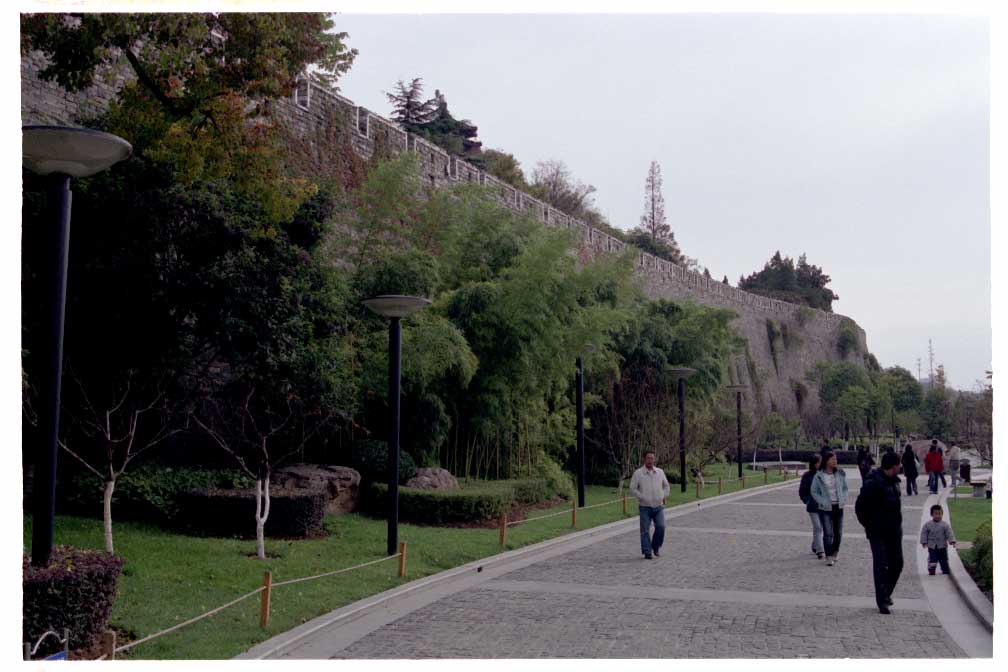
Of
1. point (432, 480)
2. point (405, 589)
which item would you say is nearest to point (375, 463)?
point (432, 480)

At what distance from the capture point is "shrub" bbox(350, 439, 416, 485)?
1334cm

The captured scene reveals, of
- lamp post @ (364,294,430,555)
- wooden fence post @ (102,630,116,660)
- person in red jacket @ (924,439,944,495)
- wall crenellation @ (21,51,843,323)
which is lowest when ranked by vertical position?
person in red jacket @ (924,439,944,495)

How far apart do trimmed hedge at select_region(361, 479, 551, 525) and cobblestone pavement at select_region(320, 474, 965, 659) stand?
8.11 ft

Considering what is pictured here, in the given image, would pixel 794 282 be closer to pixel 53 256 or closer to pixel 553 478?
pixel 553 478

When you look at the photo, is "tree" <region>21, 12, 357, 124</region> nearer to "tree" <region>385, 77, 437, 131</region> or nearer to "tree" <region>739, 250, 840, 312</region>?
"tree" <region>385, 77, 437, 131</region>

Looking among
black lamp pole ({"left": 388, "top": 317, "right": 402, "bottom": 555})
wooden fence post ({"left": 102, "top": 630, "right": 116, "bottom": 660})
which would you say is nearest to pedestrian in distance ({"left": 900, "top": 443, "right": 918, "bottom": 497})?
black lamp pole ({"left": 388, "top": 317, "right": 402, "bottom": 555})

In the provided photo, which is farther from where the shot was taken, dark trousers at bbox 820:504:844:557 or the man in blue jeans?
the man in blue jeans

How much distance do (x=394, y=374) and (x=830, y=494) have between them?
16.4 ft

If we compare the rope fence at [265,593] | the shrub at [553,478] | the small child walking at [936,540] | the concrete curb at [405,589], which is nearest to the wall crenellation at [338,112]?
the shrub at [553,478]

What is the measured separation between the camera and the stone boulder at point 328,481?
12.0 meters

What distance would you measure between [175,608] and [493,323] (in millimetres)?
8304

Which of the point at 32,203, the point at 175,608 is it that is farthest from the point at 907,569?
the point at 32,203

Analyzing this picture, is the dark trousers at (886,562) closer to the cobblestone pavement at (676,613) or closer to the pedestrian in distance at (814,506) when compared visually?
the cobblestone pavement at (676,613)

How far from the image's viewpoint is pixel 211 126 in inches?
338
